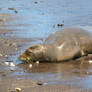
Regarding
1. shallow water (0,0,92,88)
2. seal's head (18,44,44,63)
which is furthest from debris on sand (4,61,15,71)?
seal's head (18,44,44,63)

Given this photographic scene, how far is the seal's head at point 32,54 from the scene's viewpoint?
732cm

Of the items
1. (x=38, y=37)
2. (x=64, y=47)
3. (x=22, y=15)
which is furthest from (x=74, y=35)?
(x=22, y=15)

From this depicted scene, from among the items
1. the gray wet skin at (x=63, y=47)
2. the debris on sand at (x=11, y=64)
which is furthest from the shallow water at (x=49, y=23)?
the gray wet skin at (x=63, y=47)

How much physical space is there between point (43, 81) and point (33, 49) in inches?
55.6

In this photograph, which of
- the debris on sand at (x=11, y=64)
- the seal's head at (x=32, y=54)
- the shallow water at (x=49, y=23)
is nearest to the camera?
the shallow water at (x=49, y=23)

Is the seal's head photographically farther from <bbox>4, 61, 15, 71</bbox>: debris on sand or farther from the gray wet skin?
<bbox>4, 61, 15, 71</bbox>: debris on sand

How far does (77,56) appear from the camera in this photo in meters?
7.64

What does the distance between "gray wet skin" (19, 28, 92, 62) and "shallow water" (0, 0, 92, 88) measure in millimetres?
233

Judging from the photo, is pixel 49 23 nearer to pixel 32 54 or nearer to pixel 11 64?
pixel 32 54

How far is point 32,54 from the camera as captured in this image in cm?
737

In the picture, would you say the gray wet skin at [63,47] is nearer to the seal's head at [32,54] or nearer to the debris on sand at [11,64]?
the seal's head at [32,54]

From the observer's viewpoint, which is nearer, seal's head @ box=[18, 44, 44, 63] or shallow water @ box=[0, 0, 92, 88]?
shallow water @ box=[0, 0, 92, 88]

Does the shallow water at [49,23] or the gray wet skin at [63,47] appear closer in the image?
the shallow water at [49,23]

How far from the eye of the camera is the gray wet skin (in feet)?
24.2
